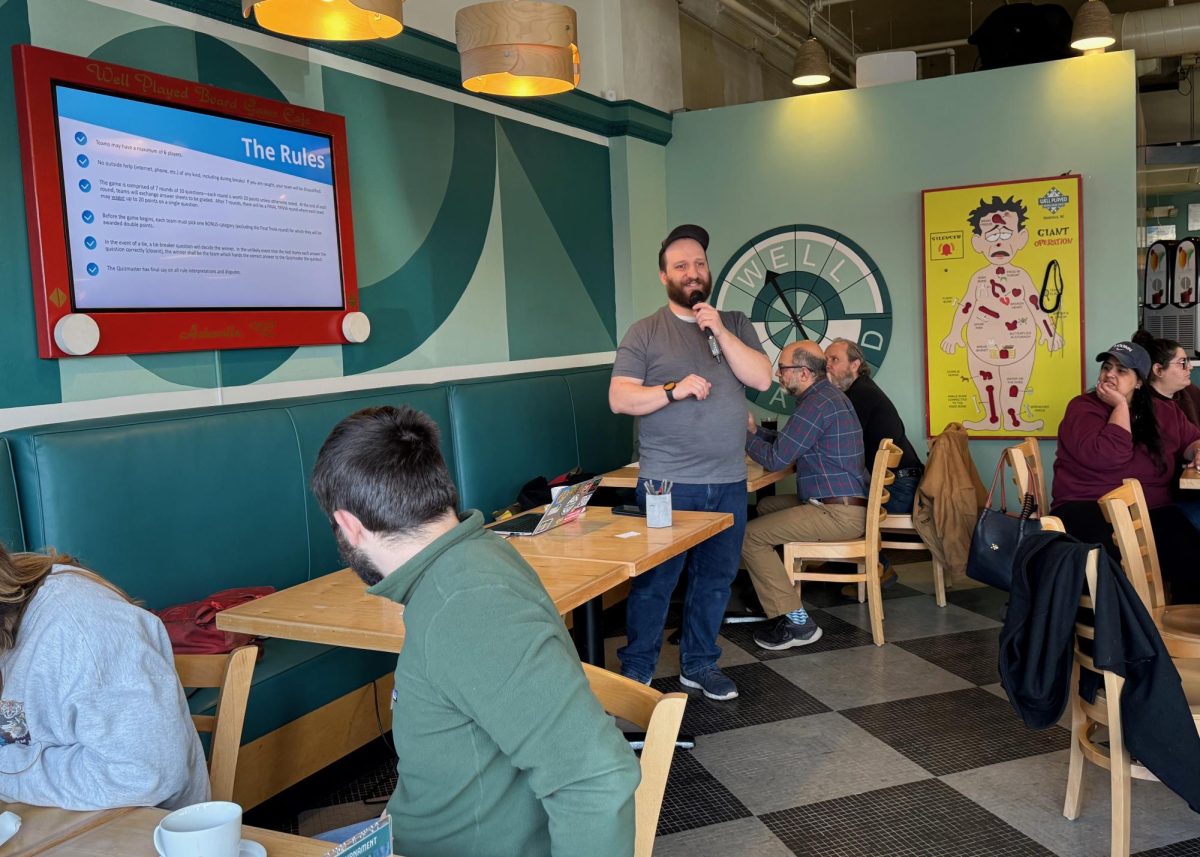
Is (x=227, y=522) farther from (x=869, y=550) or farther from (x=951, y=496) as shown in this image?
(x=951, y=496)

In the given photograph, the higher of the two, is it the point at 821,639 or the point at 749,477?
the point at 749,477

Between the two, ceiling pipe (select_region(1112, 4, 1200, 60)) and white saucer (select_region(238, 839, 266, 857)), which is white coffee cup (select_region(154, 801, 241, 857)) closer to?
white saucer (select_region(238, 839, 266, 857))

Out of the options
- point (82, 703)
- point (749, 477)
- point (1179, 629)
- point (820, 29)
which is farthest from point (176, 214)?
point (820, 29)

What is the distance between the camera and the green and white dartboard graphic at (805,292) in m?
6.09

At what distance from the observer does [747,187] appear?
6.34 m

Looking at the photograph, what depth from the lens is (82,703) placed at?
57.7 inches

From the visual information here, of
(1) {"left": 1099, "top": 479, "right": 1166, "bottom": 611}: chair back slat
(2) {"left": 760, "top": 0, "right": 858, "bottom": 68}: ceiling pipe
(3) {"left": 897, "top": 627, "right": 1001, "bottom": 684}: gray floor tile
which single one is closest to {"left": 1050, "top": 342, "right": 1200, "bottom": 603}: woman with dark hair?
(3) {"left": 897, "top": 627, "right": 1001, "bottom": 684}: gray floor tile

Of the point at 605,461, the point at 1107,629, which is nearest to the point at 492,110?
the point at 605,461

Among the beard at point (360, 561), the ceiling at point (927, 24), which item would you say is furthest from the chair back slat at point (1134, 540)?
the ceiling at point (927, 24)

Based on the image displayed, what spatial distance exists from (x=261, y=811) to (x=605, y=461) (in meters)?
2.79

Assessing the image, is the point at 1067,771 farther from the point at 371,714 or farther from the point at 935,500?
the point at 371,714

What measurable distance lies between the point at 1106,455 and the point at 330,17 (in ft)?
10.7

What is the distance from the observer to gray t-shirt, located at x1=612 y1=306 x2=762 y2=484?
3.62m

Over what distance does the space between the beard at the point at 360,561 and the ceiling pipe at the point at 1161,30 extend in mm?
7804
